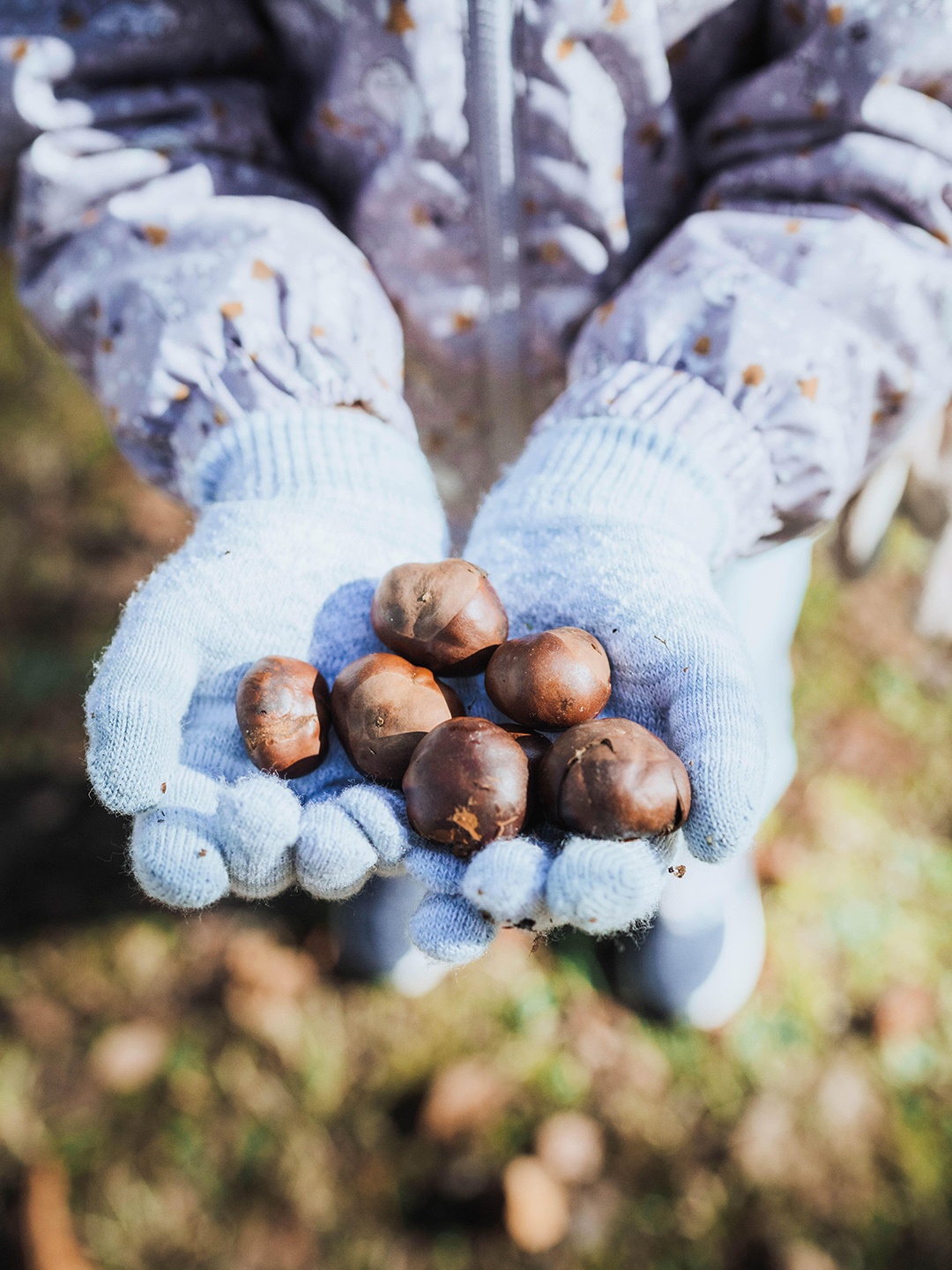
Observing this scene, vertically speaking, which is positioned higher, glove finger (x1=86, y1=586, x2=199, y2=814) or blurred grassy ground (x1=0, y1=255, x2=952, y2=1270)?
glove finger (x1=86, y1=586, x2=199, y2=814)

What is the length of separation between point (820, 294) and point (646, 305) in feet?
0.87

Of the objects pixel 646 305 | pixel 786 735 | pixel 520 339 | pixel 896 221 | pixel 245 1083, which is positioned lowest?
pixel 245 1083

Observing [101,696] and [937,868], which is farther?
[937,868]

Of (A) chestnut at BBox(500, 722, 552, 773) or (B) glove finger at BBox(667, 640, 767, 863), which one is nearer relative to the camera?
(B) glove finger at BBox(667, 640, 767, 863)

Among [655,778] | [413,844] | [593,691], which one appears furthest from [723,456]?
[413,844]

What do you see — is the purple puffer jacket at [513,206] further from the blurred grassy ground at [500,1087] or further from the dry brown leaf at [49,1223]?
the dry brown leaf at [49,1223]

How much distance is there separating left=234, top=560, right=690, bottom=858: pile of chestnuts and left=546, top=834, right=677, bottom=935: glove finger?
0.18 ft

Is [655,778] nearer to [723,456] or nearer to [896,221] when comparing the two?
[723,456]

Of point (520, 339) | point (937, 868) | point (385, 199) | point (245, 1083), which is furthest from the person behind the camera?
point (937, 868)

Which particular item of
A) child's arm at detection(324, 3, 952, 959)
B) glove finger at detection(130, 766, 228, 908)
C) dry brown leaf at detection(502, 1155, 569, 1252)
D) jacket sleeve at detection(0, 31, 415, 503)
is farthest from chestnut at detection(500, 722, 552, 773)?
dry brown leaf at detection(502, 1155, 569, 1252)

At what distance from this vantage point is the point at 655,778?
3.84 feet

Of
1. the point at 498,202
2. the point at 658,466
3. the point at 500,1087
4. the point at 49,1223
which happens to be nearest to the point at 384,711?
the point at 658,466

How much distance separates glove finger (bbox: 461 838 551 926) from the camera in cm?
112

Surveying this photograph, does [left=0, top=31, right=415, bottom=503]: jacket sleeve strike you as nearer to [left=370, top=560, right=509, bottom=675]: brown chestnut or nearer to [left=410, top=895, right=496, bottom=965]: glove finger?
[left=370, top=560, right=509, bottom=675]: brown chestnut
